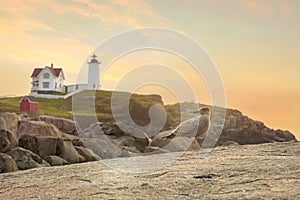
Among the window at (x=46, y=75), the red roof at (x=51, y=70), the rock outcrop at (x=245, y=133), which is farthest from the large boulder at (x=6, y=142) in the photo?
the window at (x=46, y=75)

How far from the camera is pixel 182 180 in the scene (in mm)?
9789

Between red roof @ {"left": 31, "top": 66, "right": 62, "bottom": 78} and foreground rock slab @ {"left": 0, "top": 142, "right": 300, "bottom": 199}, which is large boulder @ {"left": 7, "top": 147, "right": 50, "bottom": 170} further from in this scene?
red roof @ {"left": 31, "top": 66, "right": 62, "bottom": 78}

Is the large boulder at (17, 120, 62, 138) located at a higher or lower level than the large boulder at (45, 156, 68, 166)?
higher

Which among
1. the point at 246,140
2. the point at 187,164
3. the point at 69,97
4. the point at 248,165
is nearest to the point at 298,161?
the point at 248,165

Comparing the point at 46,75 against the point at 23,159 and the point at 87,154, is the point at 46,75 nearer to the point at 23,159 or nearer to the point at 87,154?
the point at 87,154

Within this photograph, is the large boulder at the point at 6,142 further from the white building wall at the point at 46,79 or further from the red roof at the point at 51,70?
the white building wall at the point at 46,79

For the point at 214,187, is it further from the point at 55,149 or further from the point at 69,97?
the point at 69,97

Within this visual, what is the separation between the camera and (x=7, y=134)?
74.1 feet

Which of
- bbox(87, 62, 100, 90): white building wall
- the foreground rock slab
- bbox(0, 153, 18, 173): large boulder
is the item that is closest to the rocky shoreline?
bbox(0, 153, 18, 173): large boulder

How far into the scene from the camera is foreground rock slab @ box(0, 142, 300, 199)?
8.61 m

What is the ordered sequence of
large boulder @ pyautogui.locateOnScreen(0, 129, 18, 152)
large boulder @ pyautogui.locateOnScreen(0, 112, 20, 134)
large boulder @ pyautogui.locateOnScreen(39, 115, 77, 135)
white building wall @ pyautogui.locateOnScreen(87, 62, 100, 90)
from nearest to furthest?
large boulder @ pyautogui.locateOnScreen(0, 129, 18, 152), large boulder @ pyautogui.locateOnScreen(0, 112, 20, 134), large boulder @ pyautogui.locateOnScreen(39, 115, 77, 135), white building wall @ pyautogui.locateOnScreen(87, 62, 100, 90)

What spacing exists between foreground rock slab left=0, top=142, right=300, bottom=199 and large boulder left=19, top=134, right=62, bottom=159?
910cm

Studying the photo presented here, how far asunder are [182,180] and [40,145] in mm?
13879

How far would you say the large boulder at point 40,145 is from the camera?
22078 millimetres
